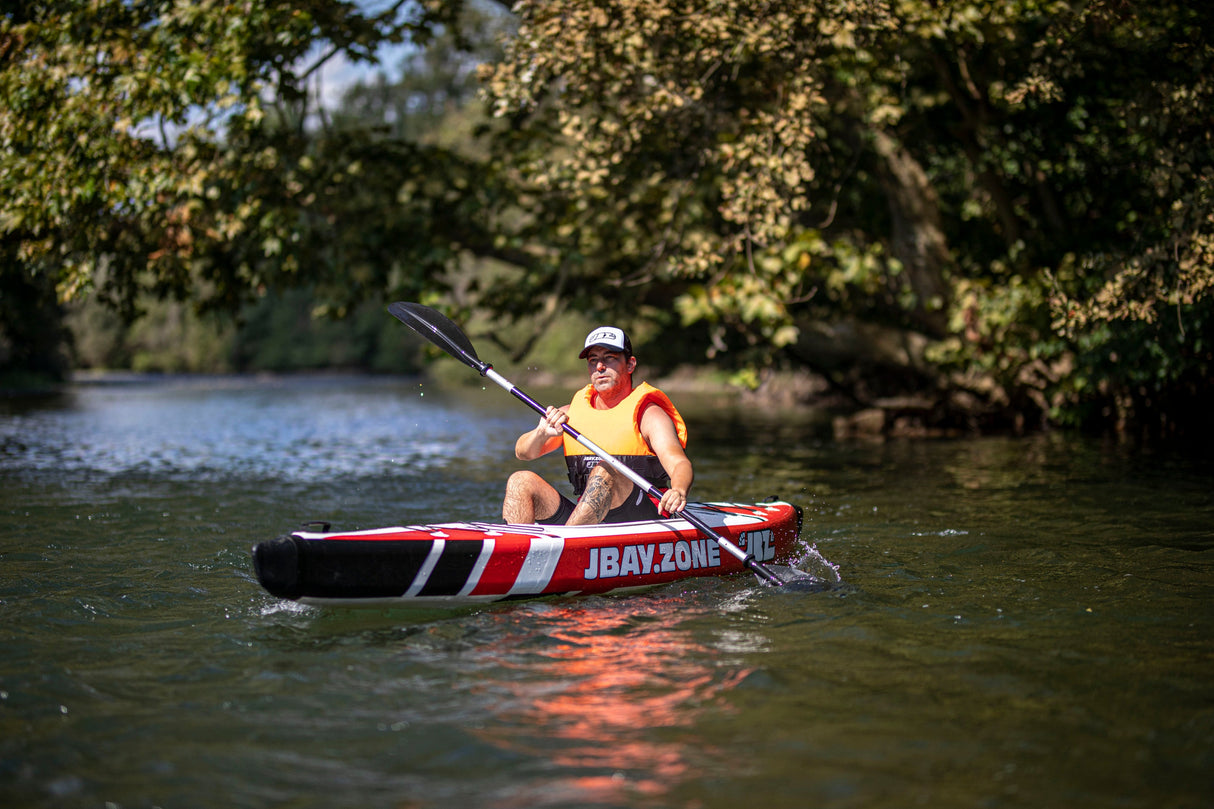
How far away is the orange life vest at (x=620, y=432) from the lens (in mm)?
6258

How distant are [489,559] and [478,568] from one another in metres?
0.07

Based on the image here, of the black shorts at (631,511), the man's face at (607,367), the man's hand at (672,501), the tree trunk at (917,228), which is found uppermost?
the tree trunk at (917,228)

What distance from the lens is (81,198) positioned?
11039 millimetres

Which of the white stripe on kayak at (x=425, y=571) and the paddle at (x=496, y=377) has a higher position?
the paddle at (x=496, y=377)

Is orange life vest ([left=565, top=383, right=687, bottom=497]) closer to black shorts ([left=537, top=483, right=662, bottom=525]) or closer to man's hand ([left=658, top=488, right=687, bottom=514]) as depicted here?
black shorts ([left=537, top=483, right=662, bottom=525])

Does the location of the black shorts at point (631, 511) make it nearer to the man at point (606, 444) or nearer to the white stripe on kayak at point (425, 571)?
the man at point (606, 444)

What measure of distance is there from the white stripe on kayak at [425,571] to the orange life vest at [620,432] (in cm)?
128

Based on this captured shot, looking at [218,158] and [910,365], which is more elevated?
[218,158]

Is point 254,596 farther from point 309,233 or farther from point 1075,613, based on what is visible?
point 309,233

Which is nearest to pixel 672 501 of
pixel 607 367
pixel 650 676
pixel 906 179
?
pixel 607 367

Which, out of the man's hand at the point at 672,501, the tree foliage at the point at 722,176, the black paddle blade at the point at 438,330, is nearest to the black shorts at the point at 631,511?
the man's hand at the point at 672,501

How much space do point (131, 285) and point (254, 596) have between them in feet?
29.1

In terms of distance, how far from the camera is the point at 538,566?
5543 mm

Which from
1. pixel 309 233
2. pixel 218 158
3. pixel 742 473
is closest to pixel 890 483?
pixel 742 473
